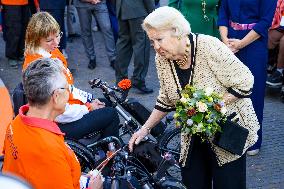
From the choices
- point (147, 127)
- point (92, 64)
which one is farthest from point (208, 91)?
point (92, 64)

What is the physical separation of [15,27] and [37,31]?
3565mm

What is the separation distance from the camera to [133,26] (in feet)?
21.7

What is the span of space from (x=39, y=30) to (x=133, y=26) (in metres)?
2.26

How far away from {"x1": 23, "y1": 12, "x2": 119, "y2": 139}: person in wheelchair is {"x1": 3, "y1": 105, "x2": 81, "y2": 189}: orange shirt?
1.60 meters

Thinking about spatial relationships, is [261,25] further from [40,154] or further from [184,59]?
[40,154]

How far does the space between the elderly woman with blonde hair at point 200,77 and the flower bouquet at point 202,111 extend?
0.45 feet

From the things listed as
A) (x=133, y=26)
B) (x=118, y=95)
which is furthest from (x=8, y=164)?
(x=133, y=26)

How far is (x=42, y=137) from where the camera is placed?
262 centimetres

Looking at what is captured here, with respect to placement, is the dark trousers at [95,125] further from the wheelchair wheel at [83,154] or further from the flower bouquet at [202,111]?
the flower bouquet at [202,111]

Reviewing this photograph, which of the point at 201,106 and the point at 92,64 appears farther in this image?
the point at 92,64

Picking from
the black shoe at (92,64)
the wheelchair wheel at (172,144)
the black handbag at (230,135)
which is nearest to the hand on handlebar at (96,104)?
the wheelchair wheel at (172,144)

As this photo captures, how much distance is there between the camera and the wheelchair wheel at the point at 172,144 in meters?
4.55

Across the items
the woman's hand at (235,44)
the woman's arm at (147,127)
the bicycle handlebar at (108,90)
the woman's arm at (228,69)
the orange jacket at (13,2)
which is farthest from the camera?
the orange jacket at (13,2)

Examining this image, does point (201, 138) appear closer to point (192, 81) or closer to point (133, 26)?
point (192, 81)
